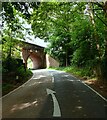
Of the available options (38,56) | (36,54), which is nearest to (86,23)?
(36,54)

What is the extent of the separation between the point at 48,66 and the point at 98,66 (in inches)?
1947

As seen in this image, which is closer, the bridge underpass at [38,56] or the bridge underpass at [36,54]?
the bridge underpass at [36,54]

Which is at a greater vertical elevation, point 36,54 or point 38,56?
point 36,54

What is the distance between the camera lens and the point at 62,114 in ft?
34.0

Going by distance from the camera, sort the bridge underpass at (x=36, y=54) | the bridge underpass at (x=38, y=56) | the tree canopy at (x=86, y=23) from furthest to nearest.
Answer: the bridge underpass at (x=38, y=56) → the bridge underpass at (x=36, y=54) → the tree canopy at (x=86, y=23)

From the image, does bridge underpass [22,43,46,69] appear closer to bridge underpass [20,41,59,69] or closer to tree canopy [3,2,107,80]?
bridge underpass [20,41,59,69]

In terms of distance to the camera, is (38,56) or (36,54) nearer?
(36,54)

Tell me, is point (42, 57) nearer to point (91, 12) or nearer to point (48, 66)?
point (48, 66)

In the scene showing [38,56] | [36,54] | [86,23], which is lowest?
[38,56]

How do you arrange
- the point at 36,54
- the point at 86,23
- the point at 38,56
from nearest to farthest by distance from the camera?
the point at 86,23 < the point at 36,54 < the point at 38,56

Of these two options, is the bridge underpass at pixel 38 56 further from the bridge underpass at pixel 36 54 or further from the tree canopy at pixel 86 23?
the tree canopy at pixel 86 23

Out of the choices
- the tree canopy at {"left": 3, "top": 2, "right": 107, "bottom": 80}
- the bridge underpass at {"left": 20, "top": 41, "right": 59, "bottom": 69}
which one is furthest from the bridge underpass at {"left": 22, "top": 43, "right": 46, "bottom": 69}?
the tree canopy at {"left": 3, "top": 2, "right": 107, "bottom": 80}

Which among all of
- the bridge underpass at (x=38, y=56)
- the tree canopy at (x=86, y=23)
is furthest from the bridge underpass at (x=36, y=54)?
the tree canopy at (x=86, y=23)

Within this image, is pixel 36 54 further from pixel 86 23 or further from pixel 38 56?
pixel 86 23
